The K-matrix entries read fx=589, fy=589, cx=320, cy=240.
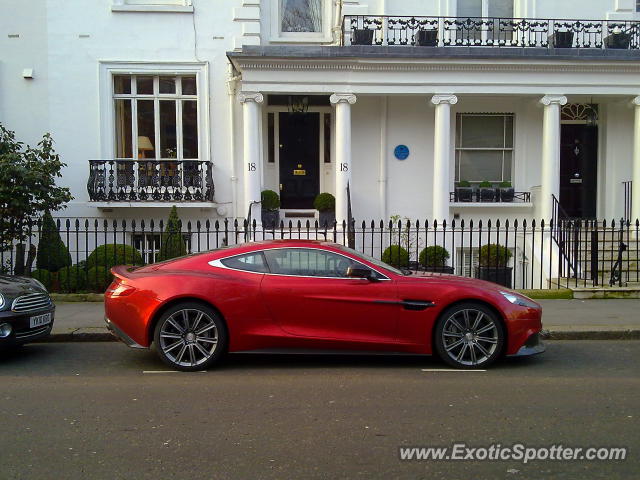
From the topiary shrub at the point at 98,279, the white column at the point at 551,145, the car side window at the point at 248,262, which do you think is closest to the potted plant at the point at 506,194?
the white column at the point at 551,145

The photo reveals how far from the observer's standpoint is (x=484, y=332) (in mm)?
6391

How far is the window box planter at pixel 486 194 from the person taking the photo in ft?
48.0

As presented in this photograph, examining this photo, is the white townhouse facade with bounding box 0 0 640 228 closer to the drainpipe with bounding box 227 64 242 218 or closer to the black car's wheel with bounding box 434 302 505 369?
the drainpipe with bounding box 227 64 242 218

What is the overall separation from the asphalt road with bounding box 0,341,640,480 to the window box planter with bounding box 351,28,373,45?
878cm

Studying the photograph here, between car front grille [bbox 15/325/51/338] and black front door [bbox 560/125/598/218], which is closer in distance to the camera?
car front grille [bbox 15/325/51/338]

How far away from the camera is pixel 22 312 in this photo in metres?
6.69

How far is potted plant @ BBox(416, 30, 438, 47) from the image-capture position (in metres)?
13.4

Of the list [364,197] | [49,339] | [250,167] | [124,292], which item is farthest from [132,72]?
[124,292]

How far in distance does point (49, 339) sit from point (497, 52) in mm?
10632

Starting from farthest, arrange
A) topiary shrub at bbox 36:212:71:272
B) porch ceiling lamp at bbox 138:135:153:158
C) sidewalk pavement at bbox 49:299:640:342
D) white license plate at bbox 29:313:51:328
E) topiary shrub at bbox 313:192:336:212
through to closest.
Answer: porch ceiling lamp at bbox 138:135:153:158
topiary shrub at bbox 313:192:336:212
topiary shrub at bbox 36:212:71:272
sidewalk pavement at bbox 49:299:640:342
white license plate at bbox 29:313:51:328

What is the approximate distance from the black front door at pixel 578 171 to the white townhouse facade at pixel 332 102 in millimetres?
38

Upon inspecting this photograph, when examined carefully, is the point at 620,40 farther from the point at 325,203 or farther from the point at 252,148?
the point at 252,148

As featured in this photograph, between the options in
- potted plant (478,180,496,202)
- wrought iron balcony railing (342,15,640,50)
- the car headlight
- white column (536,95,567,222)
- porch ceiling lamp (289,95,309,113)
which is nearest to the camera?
the car headlight

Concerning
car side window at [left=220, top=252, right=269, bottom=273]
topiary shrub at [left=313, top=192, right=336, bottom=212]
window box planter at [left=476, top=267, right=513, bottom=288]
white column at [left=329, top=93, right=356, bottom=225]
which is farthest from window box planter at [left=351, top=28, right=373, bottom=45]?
car side window at [left=220, top=252, right=269, bottom=273]
